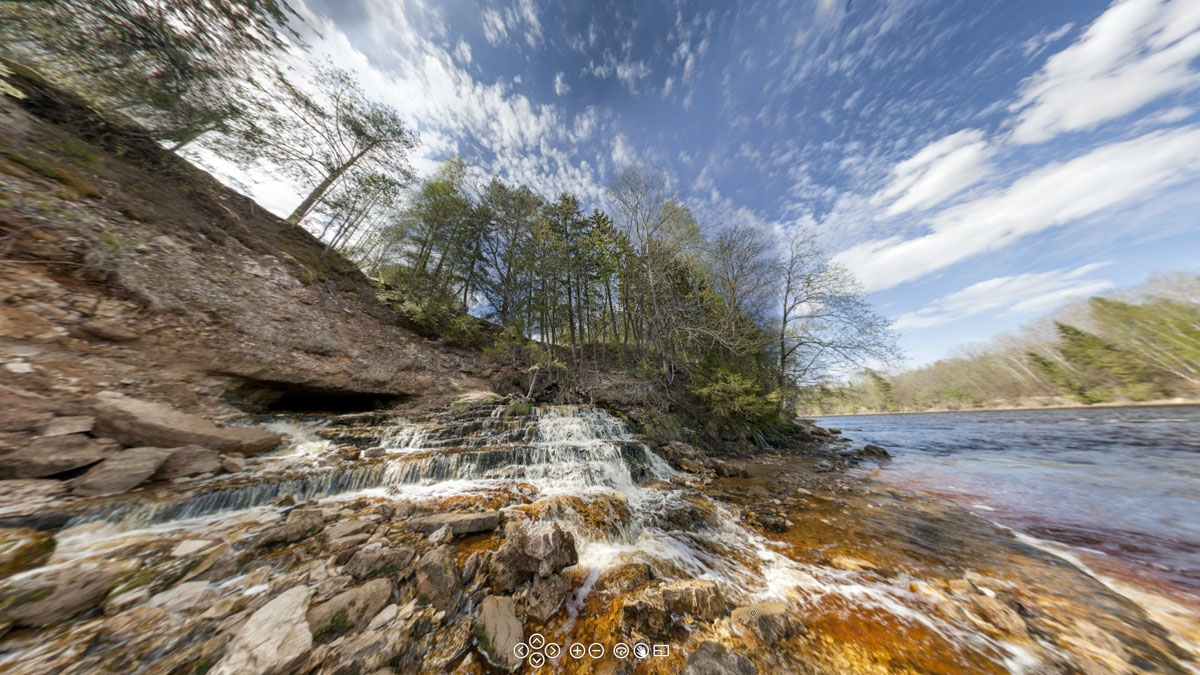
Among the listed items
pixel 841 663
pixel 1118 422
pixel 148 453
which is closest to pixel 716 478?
pixel 841 663

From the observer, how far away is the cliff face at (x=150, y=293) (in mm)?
5340

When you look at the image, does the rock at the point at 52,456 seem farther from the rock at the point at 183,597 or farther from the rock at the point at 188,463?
the rock at the point at 183,597

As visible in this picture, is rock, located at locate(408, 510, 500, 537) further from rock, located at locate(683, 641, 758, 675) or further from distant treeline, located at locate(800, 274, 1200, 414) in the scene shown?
distant treeline, located at locate(800, 274, 1200, 414)

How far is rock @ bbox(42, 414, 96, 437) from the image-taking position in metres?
4.39

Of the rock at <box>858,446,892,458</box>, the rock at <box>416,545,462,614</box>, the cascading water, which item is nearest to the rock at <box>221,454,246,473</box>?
the cascading water

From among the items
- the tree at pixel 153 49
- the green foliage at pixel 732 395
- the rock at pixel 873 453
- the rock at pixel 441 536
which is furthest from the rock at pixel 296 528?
the rock at pixel 873 453

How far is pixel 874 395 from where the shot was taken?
42375 mm

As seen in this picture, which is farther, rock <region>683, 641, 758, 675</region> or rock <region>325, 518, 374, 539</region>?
rock <region>325, 518, 374, 539</region>

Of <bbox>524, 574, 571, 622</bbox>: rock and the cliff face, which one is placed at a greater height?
the cliff face

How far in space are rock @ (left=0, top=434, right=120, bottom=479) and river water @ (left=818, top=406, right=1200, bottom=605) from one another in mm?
14105

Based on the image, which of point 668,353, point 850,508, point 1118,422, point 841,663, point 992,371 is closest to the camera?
point 841,663

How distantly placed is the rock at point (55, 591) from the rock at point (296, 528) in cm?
100

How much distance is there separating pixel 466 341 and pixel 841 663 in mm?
14946

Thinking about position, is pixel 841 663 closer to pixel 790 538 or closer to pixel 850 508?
pixel 790 538
